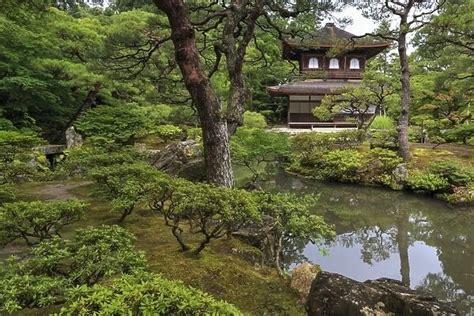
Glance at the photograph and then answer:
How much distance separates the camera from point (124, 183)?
5.01 metres

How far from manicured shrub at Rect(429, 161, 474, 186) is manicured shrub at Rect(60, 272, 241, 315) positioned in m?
11.1

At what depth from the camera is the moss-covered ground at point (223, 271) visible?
12.1ft

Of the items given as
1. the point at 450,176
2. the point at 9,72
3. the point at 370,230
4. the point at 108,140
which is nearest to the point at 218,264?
the point at 370,230

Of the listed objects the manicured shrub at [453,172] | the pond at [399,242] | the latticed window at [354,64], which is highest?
the latticed window at [354,64]

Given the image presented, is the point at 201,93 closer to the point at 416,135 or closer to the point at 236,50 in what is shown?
the point at 236,50

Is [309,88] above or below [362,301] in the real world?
above

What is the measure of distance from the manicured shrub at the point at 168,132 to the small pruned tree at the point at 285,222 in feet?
38.0

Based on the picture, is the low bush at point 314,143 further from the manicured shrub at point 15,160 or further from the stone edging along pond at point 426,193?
the manicured shrub at point 15,160

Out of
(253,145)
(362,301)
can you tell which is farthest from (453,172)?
(362,301)

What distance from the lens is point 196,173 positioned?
31.0 ft

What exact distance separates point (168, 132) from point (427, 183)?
9.93 meters

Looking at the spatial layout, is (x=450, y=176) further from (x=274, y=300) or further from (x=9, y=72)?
(x=9, y=72)

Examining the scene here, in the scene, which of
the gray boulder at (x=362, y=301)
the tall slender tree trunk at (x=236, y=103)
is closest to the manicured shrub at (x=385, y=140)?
the tall slender tree trunk at (x=236, y=103)

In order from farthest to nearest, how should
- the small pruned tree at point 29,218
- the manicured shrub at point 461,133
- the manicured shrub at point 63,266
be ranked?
1. the manicured shrub at point 461,133
2. the small pruned tree at point 29,218
3. the manicured shrub at point 63,266
